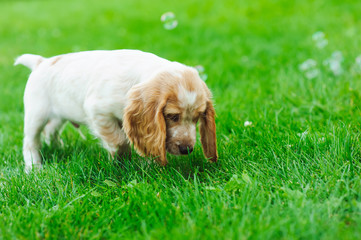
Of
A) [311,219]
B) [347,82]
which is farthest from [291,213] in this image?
[347,82]

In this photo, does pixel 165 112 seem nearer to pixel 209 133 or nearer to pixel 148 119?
pixel 148 119

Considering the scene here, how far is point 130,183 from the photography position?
2.58m

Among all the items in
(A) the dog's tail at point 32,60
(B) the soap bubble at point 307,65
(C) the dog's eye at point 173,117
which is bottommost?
(C) the dog's eye at point 173,117

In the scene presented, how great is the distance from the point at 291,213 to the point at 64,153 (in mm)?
2303

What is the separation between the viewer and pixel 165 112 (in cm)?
270

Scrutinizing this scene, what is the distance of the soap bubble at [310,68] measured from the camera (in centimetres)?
484

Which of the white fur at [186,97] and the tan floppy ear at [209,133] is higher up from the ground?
the white fur at [186,97]

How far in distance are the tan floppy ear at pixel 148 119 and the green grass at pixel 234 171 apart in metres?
0.17

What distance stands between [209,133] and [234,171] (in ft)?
1.34

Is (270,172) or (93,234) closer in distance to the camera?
(93,234)

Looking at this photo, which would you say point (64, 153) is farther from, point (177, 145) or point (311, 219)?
point (311, 219)

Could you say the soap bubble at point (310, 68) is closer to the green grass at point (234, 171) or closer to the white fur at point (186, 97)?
the green grass at point (234, 171)

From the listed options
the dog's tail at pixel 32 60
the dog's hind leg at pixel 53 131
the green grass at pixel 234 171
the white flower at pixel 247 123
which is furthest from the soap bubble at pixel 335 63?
the dog's tail at pixel 32 60

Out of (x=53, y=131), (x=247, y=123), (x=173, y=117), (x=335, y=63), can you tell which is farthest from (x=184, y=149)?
(x=335, y=63)
